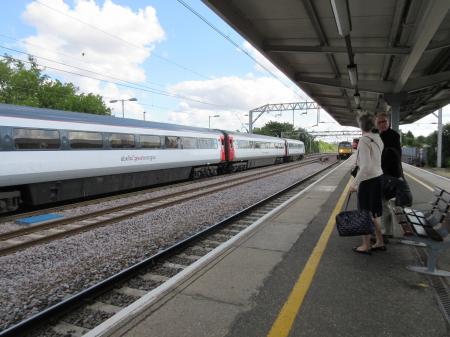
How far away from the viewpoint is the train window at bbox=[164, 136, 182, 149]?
17.0m

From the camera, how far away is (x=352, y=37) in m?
9.78

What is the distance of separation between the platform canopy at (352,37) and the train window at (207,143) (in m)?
7.42

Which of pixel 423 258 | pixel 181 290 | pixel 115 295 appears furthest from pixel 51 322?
pixel 423 258

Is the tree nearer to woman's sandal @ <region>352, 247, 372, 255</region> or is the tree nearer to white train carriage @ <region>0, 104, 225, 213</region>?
white train carriage @ <region>0, 104, 225, 213</region>

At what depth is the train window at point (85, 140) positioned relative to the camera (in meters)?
11.5

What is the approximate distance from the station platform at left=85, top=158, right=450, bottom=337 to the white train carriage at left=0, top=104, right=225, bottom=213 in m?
6.88

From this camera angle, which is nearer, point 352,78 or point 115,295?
point 115,295

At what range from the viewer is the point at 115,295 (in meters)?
4.41

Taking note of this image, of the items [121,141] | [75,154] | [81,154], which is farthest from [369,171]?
[121,141]

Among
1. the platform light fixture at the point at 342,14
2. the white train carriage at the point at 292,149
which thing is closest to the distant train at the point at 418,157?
the white train carriage at the point at 292,149

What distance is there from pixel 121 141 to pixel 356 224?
10548 millimetres

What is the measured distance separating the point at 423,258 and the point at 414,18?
548 cm

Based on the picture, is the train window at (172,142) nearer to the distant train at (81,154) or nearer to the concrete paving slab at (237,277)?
the distant train at (81,154)

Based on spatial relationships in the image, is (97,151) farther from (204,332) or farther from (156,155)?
(204,332)
